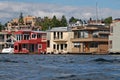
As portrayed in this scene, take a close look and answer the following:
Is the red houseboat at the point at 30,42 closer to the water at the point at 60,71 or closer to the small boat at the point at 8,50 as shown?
the small boat at the point at 8,50

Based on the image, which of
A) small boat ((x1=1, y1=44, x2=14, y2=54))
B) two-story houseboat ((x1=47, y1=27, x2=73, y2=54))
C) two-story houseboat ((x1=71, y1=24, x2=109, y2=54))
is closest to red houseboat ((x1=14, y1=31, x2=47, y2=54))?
small boat ((x1=1, y1=44, x2=14, y2=54))

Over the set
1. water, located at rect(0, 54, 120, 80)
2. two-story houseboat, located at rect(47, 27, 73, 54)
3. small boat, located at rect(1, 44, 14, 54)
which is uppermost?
two-story houseboat, located at rect(47, 27, 73, 54)

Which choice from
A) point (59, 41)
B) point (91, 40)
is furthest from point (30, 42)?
point (91, 40)

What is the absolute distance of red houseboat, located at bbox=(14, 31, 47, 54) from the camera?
128250 millimetres

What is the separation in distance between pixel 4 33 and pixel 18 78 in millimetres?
116855

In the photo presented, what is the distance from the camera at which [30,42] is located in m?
128

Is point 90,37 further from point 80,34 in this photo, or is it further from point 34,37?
point 34,37

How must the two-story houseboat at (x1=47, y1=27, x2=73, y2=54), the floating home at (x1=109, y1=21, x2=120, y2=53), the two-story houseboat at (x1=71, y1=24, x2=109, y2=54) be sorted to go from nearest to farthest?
the floating home at (x1=109, y1=21, x2=120, y2=53) < the two-story houseboat at (x1=71, y1=24, x2=109, y2=54) < the two-story houseboat at (x1=47, y1=27, x2=73, y2=54)

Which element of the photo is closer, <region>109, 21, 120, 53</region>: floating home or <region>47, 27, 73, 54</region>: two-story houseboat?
<region>109, 21, 120, 53</region>: floating home

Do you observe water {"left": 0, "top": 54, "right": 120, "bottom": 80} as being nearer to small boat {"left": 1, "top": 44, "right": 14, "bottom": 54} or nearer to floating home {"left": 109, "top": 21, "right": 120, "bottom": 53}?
floating home {"left": 109, "top": 21, "right": 120, "bottom": 53}

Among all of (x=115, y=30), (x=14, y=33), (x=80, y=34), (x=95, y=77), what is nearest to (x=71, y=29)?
(x=80, y=34)

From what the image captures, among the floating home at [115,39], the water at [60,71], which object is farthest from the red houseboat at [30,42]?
the water at [60,71]

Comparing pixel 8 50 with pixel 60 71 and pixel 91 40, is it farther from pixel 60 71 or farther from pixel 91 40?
pixel 60 71

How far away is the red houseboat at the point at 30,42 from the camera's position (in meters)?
128
